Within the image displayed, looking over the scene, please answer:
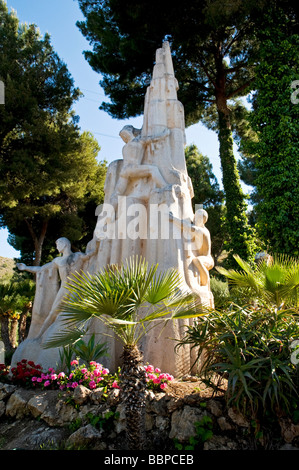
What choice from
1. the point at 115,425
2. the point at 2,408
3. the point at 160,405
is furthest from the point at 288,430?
the point at 2,408

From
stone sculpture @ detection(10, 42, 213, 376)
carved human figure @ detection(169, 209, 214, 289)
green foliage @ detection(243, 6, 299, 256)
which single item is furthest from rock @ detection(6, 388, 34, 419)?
green foliage @ detection(243, 6, 299, 256)

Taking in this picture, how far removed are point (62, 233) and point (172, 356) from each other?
1215 cm

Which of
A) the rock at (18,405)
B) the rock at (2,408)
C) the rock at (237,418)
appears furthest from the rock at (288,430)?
the rock at (2,408)

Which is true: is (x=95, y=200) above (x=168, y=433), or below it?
above

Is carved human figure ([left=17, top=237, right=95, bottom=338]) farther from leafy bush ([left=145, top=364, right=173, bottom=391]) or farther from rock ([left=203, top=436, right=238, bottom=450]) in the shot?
rock ([left=203, top=436, right=238, bottom=450])

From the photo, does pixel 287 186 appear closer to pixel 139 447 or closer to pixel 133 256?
pixel 133 256

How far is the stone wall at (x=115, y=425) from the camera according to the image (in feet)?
10.2

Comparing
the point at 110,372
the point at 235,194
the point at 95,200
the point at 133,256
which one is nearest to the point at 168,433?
the point at 110,372

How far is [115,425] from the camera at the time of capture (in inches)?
137

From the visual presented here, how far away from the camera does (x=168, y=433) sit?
131 inches

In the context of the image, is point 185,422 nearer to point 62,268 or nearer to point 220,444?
point 220,444

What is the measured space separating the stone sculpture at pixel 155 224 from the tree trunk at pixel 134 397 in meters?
1.45

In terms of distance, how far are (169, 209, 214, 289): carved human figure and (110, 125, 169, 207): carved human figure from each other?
83 centimetres

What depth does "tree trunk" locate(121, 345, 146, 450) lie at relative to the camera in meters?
2.80
